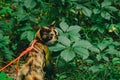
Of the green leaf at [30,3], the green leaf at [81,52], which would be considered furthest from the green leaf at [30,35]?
the green leaf at [81,52]

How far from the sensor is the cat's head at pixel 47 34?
311cm

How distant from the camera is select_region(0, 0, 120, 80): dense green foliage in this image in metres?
3.35

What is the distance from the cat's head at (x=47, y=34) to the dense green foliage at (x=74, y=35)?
0.23 feet

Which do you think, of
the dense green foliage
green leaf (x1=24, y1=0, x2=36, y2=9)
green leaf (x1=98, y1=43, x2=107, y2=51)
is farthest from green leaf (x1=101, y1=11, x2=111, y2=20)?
green leaf (x1=24, y1=0, x2=36, y2=9)

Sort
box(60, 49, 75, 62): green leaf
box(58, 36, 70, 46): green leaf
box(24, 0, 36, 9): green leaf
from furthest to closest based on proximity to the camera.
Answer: box(24, 0, 36, 9): green leaf
box(58, 36, 70, 46): green leaf
box(60, 49, 75, 62): green leaf

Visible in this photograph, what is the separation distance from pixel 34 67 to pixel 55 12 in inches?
54.9

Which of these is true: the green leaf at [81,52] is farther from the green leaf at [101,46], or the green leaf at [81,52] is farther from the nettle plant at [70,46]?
the green leaf at [101,46]

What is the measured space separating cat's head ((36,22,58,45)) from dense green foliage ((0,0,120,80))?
0.23ft

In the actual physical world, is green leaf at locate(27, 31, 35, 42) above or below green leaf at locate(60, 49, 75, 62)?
below

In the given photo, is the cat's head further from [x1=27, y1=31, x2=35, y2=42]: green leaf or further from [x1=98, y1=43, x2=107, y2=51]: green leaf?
[x1=27, y1=31, x2=35, y2=42]: green leaf

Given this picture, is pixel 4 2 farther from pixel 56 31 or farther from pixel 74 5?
pixel 56 31

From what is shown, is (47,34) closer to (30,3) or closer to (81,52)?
(81,52)

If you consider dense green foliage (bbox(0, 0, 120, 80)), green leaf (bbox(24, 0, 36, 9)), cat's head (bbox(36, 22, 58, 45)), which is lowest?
dense green foliage (bbox(0, 0, 120, 80))

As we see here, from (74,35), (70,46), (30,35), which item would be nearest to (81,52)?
(70,46)
